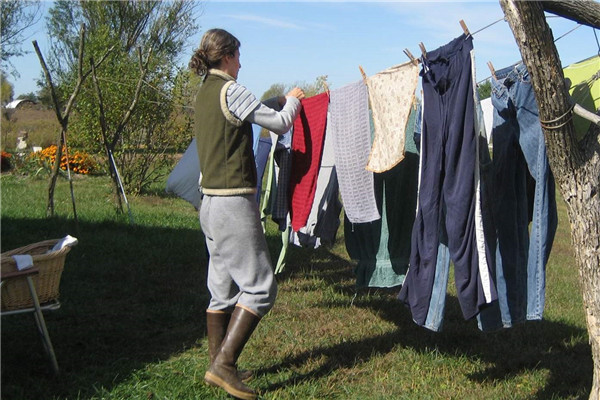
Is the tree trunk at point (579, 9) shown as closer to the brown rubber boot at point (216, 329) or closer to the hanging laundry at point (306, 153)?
the hanging laundry at point (306, 153)

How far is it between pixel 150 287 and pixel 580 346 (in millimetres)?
3546

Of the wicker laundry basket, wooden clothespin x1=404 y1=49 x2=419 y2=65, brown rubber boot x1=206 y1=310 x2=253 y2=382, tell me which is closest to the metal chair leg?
the wicker laundry basket

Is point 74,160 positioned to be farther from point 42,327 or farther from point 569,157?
point 569,157

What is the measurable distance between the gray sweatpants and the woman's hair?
72 cm

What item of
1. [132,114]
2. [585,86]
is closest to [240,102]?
[585,86]

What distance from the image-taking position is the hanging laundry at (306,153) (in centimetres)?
443

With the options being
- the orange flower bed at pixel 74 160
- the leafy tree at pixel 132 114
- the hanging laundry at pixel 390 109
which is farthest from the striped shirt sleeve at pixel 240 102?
the orange flower bed at pixel 74 160

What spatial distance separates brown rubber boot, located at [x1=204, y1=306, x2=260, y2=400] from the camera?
3.71 m

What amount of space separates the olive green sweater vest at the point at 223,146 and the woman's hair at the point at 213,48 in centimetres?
8

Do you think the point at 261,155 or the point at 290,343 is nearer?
the point at 290,343

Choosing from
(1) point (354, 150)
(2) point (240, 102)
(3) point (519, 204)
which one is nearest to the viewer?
(2) point (240, 102)

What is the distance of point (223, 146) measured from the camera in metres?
3.63

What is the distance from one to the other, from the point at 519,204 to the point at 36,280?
280 centimetres

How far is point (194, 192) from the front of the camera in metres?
5.31
